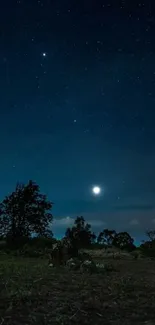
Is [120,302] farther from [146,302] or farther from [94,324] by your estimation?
[94,324]

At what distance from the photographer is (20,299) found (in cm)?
845

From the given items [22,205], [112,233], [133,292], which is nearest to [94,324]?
[133,292]

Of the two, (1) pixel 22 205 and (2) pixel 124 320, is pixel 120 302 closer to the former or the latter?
(2) pixel 124 320

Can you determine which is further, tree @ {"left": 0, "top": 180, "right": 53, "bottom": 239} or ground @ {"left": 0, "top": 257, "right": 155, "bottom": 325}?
tree @ {"left": 0, "top": 180, "right": 53, "bottom": 239}

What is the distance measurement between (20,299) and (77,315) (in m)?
1.58

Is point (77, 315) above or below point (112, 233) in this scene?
below

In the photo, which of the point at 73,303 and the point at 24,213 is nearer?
the point at 73,303

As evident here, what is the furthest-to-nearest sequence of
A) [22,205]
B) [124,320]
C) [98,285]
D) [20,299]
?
1. [22,205]
2. [98,285]
3. [20,299]
4. [124,320]

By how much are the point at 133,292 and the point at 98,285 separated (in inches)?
51.5

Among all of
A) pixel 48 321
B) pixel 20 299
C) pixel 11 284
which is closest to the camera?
pixel 48 321

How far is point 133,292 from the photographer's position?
10.7 m

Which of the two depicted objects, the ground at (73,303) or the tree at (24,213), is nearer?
the ground at (73,303)

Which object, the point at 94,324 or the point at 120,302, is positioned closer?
the point at 94,324

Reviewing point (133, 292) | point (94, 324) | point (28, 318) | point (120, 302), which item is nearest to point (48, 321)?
point (28, 318)
